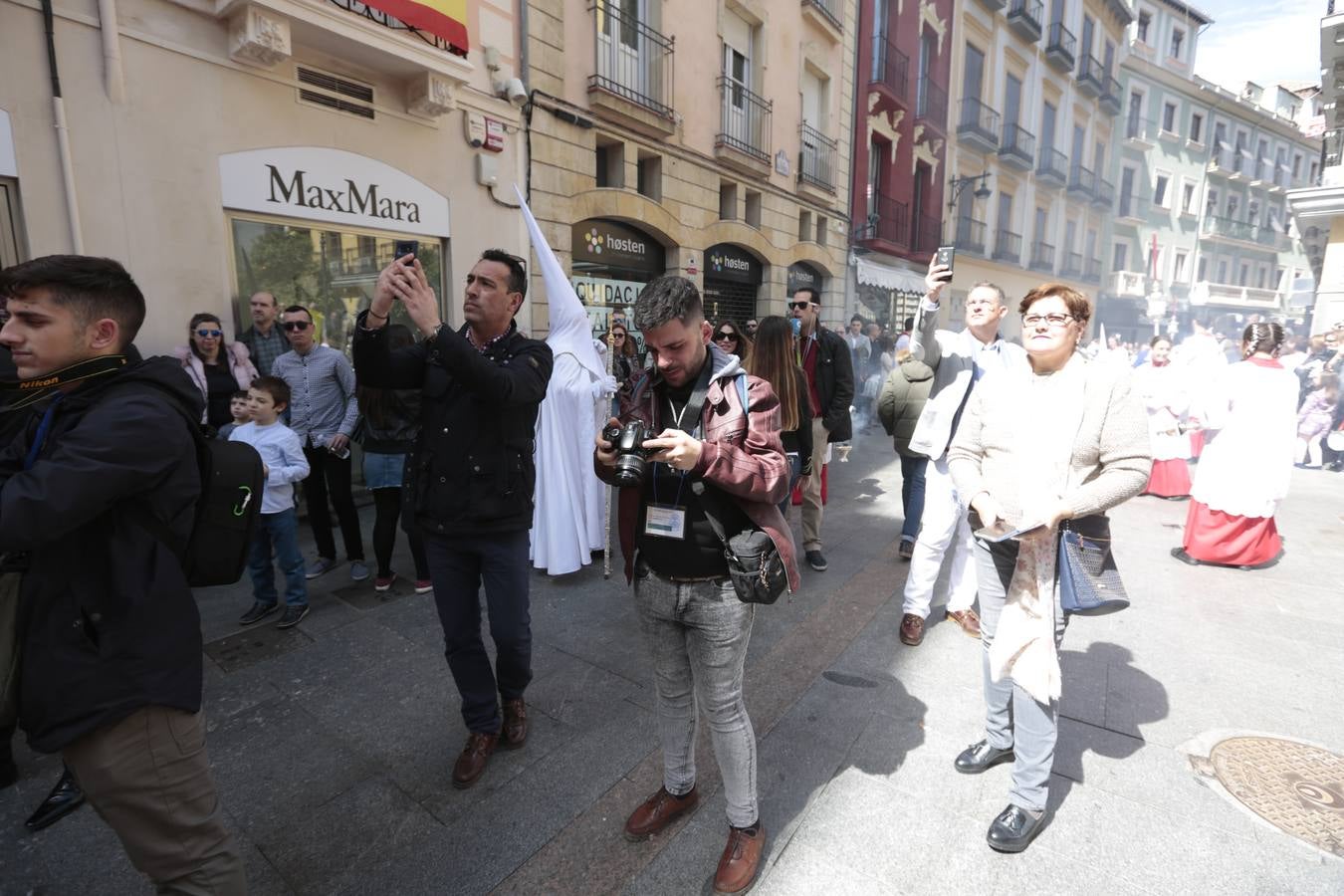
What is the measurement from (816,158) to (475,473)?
15073 millimetres

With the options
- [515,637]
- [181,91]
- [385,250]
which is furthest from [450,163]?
[515,637]

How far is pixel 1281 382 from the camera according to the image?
16.9 ft

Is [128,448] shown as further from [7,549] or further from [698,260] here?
Answer: [698,260]

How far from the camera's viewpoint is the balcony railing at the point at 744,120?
39.3ft

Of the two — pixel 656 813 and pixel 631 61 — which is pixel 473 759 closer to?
pixel 656 813

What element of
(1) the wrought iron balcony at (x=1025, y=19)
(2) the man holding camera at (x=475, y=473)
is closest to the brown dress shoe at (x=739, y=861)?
(2) the man holding camera at (x=475, y=473)

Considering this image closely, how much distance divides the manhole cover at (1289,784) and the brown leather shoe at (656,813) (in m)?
2.18

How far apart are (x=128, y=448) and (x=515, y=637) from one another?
5.43 ft

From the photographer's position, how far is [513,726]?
9.47 feet

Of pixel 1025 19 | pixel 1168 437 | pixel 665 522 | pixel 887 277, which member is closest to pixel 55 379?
pixel 665 522

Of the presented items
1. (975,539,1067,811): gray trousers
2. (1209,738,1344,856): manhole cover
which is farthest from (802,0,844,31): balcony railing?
(1209,738,1344,856): manhole cover

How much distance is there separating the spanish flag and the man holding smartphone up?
5.74m

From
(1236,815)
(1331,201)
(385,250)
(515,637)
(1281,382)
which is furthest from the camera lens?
(1331,201)

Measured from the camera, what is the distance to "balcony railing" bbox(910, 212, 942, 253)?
65.1 ft
